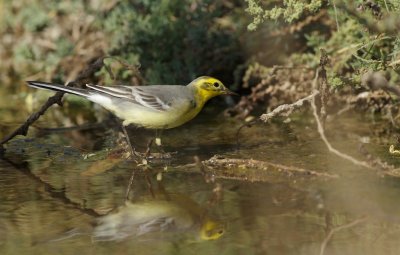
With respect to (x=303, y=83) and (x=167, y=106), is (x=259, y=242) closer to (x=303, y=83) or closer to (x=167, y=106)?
(x=167, y=106)

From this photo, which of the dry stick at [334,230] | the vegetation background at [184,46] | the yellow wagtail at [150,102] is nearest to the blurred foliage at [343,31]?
the vegetation background at [184,46]

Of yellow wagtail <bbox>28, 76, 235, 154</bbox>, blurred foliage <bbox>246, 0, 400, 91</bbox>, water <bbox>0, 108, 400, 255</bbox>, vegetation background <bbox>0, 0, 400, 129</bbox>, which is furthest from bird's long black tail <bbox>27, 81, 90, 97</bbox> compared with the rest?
blurred foliage <bbox>246, 0, 400, 91</bbox>

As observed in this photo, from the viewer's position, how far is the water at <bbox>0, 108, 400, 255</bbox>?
5129mm

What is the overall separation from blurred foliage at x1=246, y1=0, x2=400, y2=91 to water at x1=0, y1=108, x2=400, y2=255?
74 centimetres

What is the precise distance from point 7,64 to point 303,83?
15.8ft

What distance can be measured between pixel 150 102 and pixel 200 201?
1.91 m

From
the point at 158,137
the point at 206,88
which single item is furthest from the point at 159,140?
the point at 206,88

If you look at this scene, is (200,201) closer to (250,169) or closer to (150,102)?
(250,169)

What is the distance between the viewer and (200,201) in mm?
6070

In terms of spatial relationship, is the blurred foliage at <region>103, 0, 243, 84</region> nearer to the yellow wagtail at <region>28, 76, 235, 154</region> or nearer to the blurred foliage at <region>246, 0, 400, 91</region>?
the blurred foliage at <region>246, 0, 400, 91</region>

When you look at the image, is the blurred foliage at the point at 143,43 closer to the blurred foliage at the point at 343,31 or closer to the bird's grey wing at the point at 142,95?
the blurred foliage at the point at 343,31

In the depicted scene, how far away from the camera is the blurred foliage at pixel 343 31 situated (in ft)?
22.5

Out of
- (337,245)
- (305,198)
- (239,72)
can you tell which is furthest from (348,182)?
(239,72)

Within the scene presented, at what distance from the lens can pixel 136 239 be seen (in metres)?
5.22
